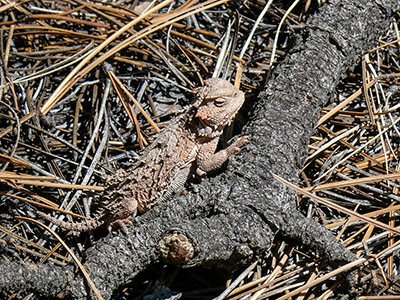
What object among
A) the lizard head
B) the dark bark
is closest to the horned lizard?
the lizard head

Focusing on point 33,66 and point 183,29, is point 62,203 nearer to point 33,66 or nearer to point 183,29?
point 33,66

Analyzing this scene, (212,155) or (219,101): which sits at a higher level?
(219,101)

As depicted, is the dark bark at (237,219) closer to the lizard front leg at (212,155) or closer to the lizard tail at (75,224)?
the lizard front leg at (212,155)

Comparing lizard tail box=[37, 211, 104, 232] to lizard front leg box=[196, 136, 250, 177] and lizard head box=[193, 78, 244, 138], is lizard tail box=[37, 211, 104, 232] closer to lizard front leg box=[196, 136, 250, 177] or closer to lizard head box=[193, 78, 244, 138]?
lizard front leg box=[196, 136, 250, 177]

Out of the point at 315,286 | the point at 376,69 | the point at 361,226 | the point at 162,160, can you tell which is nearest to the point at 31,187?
the point at 162,160

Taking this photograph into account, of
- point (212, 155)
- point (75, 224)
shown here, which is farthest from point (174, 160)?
point (75, 224)

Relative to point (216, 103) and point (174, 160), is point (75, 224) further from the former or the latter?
point (216, 103)

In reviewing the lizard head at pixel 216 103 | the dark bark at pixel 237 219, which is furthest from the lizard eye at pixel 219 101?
the dark bark at pixel 237 219
